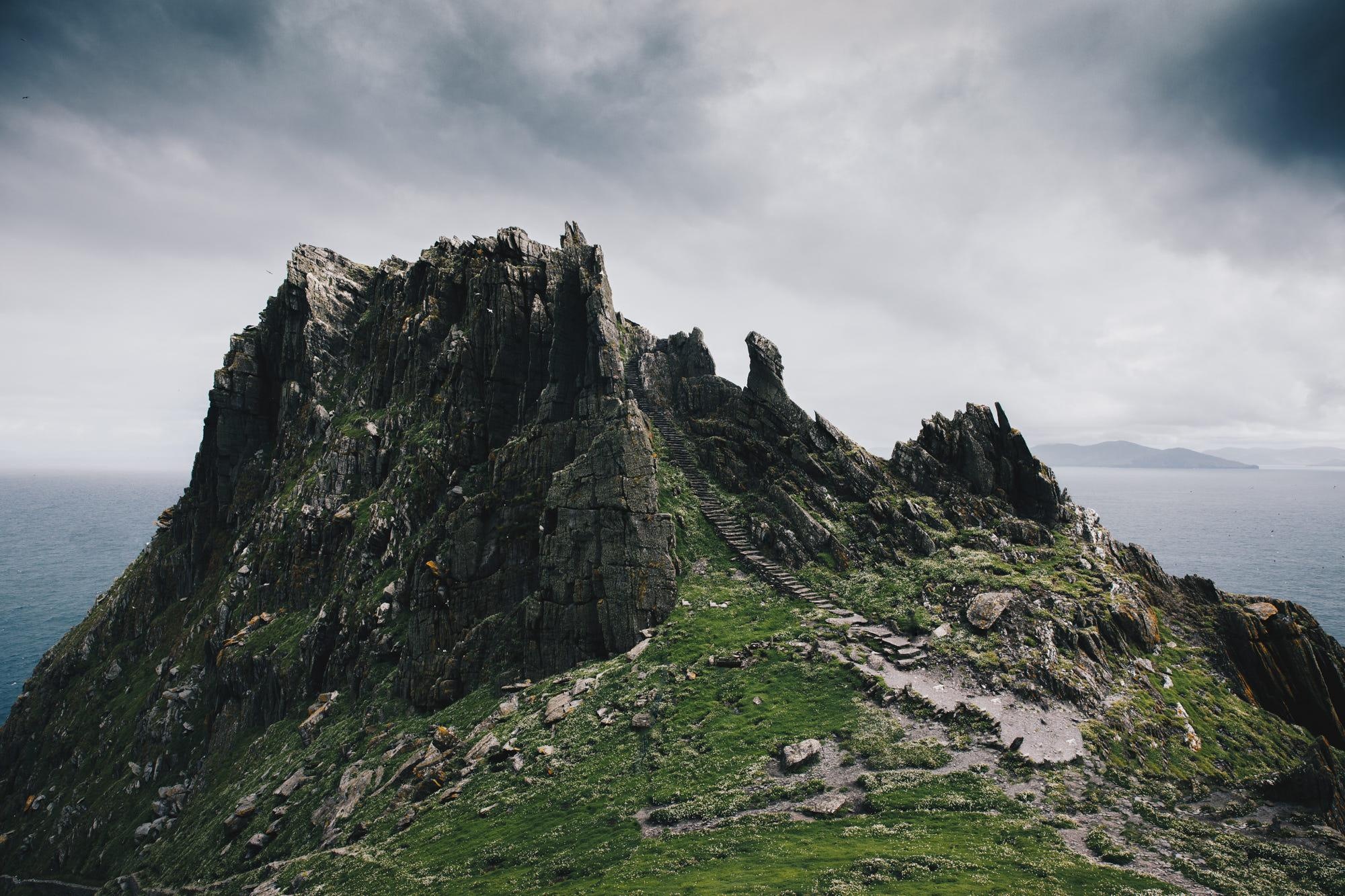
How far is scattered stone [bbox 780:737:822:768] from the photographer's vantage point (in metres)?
23.4

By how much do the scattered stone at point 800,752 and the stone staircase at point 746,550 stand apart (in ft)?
27.3

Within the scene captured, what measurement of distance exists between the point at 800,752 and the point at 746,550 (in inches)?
852

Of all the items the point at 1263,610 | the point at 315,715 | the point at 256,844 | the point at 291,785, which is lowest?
the point at 256,844

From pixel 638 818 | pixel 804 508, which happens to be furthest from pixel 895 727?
pixel 804 508

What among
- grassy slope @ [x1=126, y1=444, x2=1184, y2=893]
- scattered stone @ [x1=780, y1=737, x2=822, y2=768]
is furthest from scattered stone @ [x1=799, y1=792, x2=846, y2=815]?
scattered stone @ [x1=780, y1=737, x2=822, y2=768]

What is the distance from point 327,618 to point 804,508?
46665mm

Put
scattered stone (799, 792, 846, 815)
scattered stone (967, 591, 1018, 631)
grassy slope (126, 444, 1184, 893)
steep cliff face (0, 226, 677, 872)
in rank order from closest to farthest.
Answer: grassy slope (126, 444, 1184, 893) < scattered stone (799, 792, 846, 815) < scattered stone (967, 591, 1018, 631) < steep cliff face (0, 226, 677, 872)

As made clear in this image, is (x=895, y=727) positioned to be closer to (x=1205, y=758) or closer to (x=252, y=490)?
(x=1205, y=758)

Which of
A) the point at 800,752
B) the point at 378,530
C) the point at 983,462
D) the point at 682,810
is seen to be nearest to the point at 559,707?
the point at 682,810

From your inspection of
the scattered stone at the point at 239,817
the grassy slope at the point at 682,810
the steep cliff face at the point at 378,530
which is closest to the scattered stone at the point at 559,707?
the grassy slope at the point at 682,810

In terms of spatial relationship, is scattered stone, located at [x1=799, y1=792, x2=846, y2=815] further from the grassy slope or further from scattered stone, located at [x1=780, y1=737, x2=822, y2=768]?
scattered stone, located at [x1=780, y1=737, x2=822, y2=768]

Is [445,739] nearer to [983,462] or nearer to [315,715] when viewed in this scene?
[315,715]

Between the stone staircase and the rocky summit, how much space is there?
0.35 meters

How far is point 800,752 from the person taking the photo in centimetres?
2375
